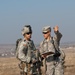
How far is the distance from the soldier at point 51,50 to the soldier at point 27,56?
0.79 m

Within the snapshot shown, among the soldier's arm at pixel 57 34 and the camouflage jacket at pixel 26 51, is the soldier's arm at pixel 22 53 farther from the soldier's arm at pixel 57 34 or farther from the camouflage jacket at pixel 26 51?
the soldier's arm at pixel 57 34

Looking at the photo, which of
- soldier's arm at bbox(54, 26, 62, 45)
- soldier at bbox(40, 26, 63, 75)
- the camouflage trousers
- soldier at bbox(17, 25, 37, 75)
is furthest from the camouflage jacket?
soldier's arm at bbox(54, 26, 62, 45)

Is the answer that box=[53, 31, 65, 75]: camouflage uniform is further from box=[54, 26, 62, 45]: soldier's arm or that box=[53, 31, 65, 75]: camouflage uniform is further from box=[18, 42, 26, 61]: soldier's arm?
box=[18, 42, 26, 61]: soldier's arm

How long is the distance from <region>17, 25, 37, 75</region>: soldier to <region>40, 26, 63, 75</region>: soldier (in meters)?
0.79

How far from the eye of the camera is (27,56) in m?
→ 8.80

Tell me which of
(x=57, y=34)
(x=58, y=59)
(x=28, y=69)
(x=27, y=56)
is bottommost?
(x=28, y=69)

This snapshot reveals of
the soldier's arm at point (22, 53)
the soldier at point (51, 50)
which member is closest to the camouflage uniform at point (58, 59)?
the soldier at point (51, 50)

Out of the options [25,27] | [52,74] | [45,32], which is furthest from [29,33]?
[52,74]

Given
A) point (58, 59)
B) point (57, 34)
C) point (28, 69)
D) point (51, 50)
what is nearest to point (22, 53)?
point (28, 69)

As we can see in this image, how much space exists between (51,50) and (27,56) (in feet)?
3.35

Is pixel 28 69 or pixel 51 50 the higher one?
pixel 51 50

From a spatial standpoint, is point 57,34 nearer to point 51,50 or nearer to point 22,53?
point 51,50

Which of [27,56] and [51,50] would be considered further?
[51,50]

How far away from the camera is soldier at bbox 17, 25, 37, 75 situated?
878cm
